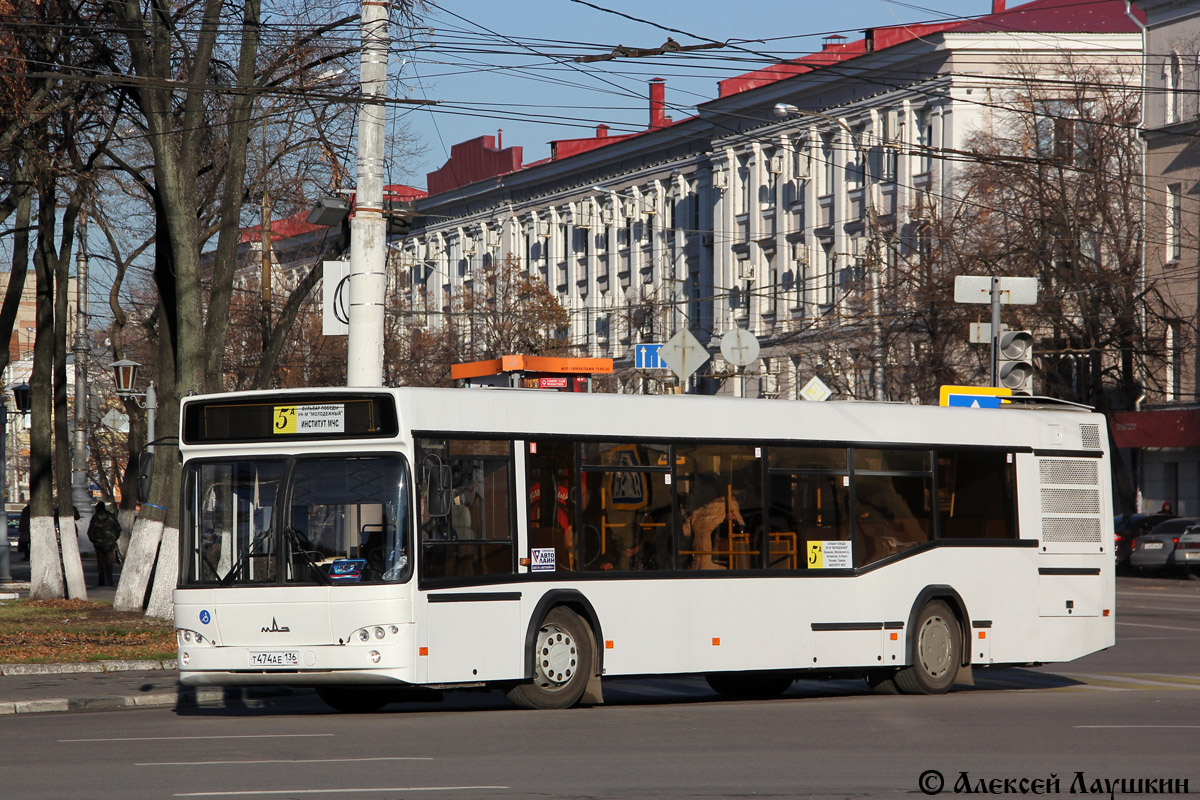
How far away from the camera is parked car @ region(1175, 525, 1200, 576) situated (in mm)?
39531

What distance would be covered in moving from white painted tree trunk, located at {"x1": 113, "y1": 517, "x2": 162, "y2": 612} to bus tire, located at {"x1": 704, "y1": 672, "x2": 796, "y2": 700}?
9.57 metres

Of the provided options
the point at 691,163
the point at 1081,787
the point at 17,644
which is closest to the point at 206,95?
the point at 17,644

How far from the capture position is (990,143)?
4753cm

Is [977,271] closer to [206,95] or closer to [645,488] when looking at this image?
[206,95]

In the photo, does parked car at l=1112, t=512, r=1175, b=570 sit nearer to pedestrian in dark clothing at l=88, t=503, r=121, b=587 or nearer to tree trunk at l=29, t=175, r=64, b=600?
pedestrian in dark clothing at l=88, t=503, r=121, b=587

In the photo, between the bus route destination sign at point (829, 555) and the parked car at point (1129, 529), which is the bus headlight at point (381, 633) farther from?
the parked car at point (1129, 529)

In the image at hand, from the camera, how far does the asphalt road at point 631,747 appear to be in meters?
9.28

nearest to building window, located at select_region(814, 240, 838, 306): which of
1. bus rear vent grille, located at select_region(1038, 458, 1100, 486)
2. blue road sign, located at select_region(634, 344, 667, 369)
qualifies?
blue road sign, located at select_region(634, 344, 667, 369)

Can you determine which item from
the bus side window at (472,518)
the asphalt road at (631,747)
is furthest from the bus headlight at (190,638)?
the bus side window at (472,518)

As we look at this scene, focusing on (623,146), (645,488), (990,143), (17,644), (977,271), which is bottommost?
(17,644)

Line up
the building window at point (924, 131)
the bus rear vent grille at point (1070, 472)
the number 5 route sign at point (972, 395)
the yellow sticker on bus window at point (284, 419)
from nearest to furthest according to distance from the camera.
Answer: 1. the yellow sticker on bus window at point (284, 419)
2. the bus rear vent grille at point (1070, 472)
3. the number 5 route sign at point (972, 395)
4. the building window at point (924, 131)

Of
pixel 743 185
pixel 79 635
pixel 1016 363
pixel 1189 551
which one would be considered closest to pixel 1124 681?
pixel 1016 363

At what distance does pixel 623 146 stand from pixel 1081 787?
63.7 meters

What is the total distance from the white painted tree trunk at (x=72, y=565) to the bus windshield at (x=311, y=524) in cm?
1572
